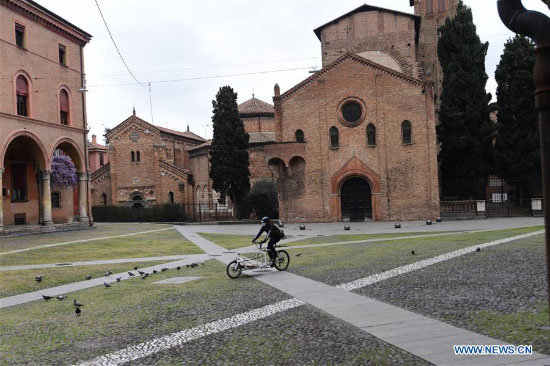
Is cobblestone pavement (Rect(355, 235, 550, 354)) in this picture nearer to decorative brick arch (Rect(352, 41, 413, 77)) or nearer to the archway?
the archway

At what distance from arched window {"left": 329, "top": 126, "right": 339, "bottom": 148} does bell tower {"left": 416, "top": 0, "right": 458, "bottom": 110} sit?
1633 cm

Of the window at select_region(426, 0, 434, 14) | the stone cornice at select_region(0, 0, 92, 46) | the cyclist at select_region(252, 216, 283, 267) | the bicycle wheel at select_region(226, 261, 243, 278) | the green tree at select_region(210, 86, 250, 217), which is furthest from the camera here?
the window at select_region(426, 0, 434, 14)

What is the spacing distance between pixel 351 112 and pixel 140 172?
2480cm

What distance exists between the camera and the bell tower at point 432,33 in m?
44.6

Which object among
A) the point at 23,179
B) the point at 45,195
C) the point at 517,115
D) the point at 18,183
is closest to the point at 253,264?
the point at 45,195

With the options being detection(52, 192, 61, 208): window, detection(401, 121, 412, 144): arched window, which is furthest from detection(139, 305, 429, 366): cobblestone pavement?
detection(52, 192, 61, 208): window

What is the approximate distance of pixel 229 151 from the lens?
1535 inches

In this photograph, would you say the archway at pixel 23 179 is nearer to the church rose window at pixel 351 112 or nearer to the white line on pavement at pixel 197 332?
the church rose window at pixel 351 112

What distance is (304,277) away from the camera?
447 inches

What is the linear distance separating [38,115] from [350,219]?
2104cm

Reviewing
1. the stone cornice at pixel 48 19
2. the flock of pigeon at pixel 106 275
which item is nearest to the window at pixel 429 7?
the stone cornice at pixel 48 19

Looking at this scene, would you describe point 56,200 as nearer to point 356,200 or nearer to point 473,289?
point 356,200

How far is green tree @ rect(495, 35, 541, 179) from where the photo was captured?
33.2m

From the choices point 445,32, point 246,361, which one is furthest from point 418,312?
point 445,32
